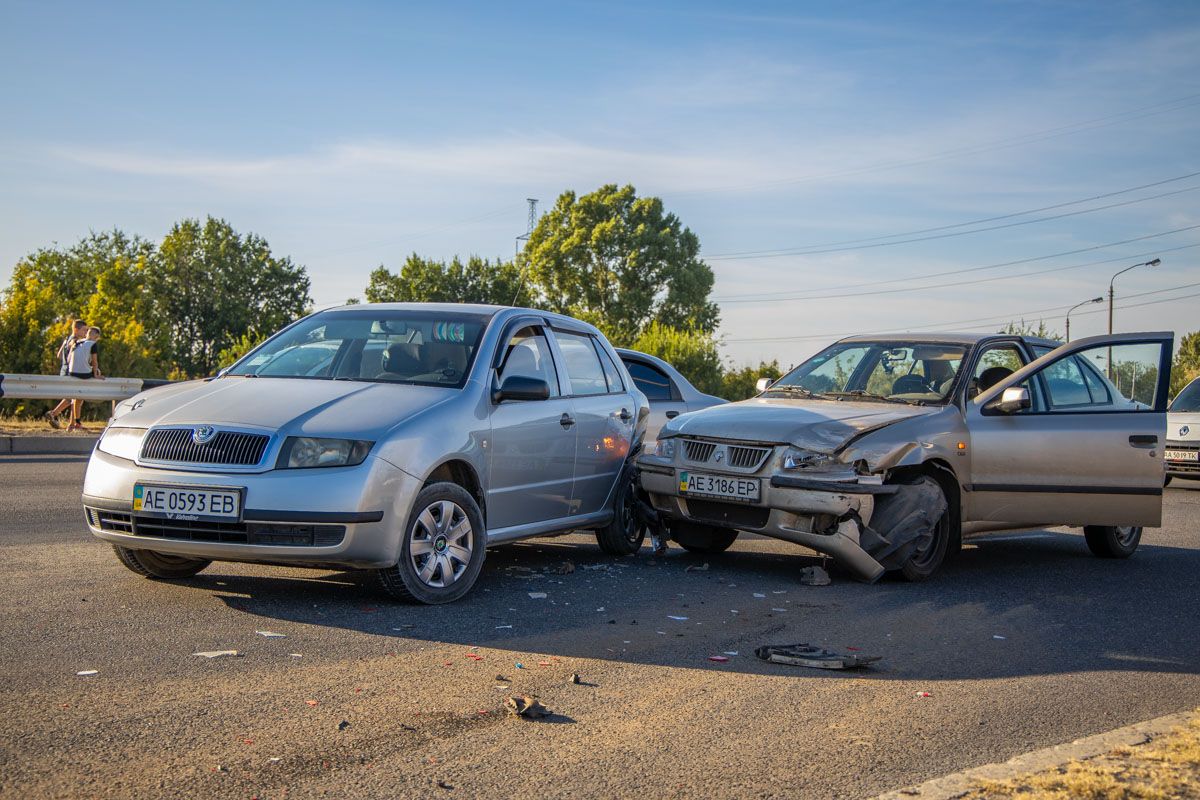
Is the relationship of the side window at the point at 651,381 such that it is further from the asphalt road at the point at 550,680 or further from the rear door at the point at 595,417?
the asphalt road at the point at 550,680

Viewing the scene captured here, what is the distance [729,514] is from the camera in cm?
835

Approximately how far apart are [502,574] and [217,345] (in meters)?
93.3

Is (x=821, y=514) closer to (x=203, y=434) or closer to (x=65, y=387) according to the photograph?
(x=203, y=434)

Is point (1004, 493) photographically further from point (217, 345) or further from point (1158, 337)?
point (217, 345)

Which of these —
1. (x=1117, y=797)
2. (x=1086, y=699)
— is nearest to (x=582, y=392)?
(x=1086, y=699)

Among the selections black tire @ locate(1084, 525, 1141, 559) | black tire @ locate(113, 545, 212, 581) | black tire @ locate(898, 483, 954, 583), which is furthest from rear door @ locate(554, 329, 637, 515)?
black tire @ locate(1084, 525, 1141, 559)

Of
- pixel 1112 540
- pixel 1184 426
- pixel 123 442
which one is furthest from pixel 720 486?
pixel 1184 426

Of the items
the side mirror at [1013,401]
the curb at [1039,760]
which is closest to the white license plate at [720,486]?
the side mirror at [1013,401]

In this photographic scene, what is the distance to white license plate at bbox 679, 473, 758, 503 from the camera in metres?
8.17

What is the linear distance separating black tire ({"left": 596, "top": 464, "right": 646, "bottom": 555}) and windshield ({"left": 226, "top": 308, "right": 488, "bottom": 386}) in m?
1.82

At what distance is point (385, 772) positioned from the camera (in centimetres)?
387

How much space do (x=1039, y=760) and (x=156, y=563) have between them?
4983 mm

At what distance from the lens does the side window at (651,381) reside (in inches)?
481

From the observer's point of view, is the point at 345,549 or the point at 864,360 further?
the point at 864,360
